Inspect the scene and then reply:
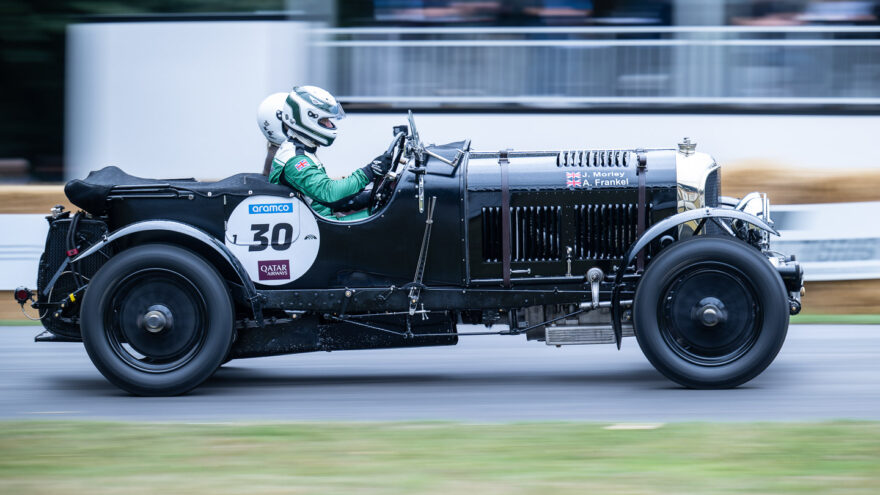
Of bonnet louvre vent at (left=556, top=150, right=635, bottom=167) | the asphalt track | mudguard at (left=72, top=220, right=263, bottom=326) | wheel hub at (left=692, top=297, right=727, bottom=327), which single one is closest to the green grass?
the asphalt track

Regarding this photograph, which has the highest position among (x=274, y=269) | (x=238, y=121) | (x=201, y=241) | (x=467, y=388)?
(x=238, y=121)

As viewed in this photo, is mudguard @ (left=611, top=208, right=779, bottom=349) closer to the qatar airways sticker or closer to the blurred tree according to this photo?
the qatar airways sticker

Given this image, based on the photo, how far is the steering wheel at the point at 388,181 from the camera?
6984 millimetres

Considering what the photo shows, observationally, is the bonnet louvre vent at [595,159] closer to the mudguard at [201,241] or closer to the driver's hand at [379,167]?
the driver's hand at [379,167]

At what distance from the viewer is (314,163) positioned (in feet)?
22.9

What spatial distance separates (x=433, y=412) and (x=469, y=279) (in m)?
0.92

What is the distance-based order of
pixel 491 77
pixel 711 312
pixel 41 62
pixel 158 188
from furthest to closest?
pixel 41 62 → pixel 491 77 → pixel 158 188 → pixel 711 312

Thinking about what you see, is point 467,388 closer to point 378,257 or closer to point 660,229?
point 378,257

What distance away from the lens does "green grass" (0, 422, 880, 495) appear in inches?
189

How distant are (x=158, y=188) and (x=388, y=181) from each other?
134 cm

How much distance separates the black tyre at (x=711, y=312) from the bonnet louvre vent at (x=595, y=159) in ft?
2.10

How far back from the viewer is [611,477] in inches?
192

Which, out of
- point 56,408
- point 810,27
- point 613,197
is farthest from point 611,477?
point 810,27

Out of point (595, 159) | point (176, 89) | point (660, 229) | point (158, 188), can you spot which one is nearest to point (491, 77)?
point (176, 89)
